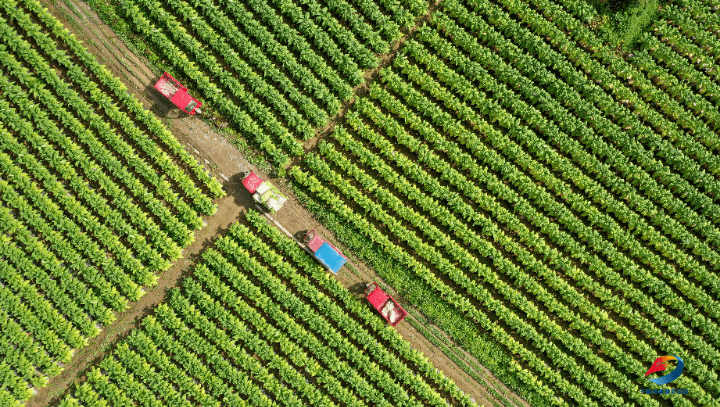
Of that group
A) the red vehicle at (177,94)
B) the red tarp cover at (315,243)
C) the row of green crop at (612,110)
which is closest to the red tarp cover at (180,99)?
the red vehicle at (177,94)

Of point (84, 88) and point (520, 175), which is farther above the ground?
point (520, 175)

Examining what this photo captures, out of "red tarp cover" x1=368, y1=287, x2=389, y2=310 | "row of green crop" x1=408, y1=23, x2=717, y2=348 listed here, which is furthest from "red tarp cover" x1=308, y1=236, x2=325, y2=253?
"row of green crop" x1=408, y1=23, x2=717, y2=348

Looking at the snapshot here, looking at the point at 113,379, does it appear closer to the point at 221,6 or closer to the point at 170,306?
the point at 170,306

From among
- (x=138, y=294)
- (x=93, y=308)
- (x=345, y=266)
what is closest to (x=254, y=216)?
(x=345, y=266)

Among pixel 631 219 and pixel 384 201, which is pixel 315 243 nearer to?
pixel 384 201

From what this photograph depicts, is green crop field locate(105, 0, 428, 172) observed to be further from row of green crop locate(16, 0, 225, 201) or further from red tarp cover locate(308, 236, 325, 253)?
red tarp cover locate(308, 236, 325, 253)

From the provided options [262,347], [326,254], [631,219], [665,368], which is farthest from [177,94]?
[665,368]
